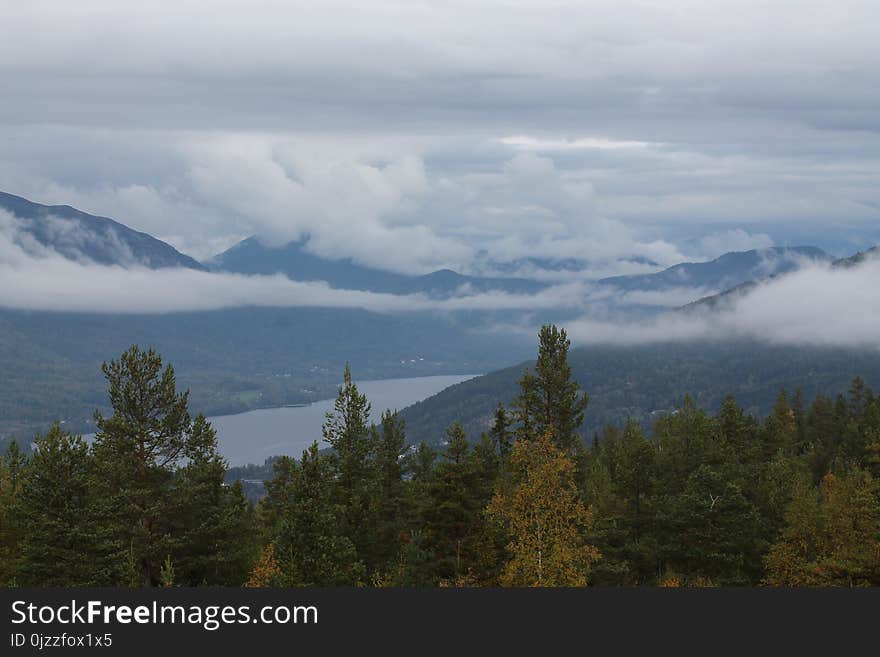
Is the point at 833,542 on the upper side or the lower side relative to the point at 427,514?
lower

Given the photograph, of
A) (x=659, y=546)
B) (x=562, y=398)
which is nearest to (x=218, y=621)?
(x=659, y=546)

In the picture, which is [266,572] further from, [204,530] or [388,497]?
[388,497]

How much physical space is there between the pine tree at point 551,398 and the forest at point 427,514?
0.51ft

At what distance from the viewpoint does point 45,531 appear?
137 ft

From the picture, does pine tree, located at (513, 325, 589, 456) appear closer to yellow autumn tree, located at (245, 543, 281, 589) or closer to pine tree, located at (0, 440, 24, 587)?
yellow autumn tree, located at (245, 543, 281, 589)

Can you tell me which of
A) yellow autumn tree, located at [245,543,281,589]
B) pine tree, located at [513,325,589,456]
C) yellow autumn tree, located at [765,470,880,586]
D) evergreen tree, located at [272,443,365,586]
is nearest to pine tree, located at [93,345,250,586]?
yellow autumn tree, located at [245,543,281,589]

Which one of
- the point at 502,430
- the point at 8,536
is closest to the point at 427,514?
the point at 8,536

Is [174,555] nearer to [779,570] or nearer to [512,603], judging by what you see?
[512,603]

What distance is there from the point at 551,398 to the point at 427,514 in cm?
2102

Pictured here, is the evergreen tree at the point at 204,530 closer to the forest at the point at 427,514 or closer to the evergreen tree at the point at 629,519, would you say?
the forest at the point at 427,514

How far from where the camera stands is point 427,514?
4625 cm

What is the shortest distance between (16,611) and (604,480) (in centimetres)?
4604

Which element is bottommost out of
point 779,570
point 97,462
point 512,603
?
point 779,570

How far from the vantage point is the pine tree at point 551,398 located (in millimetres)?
64125
